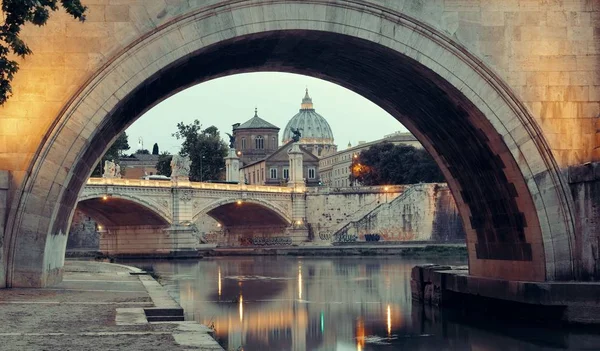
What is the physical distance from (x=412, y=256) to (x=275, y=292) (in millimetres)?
38361

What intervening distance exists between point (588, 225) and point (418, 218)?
63740mm

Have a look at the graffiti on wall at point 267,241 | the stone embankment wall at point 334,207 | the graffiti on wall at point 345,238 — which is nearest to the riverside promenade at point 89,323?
the graffiti on wall at point 345,238

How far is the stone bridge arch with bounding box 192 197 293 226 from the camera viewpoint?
7875cm

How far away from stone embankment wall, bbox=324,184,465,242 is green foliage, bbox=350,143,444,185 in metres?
13.2

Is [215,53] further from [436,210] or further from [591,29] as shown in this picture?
[436,210]

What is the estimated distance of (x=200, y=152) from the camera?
347 feet

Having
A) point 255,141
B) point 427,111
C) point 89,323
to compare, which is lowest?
point 89,323

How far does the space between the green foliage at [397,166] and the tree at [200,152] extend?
16.9 meters

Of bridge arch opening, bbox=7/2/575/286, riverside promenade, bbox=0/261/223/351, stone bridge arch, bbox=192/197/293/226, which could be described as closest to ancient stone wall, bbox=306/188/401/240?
stone bridge arch, bbox=192/197/293/226

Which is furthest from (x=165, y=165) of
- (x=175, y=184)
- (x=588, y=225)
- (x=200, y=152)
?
(x=588, y=225)

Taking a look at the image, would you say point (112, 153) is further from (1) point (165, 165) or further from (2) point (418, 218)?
(2) point (418, 218)

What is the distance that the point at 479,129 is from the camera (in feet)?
65.0

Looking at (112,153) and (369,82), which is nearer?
(369,82)

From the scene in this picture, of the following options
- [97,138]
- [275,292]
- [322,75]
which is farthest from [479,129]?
[275,292]
